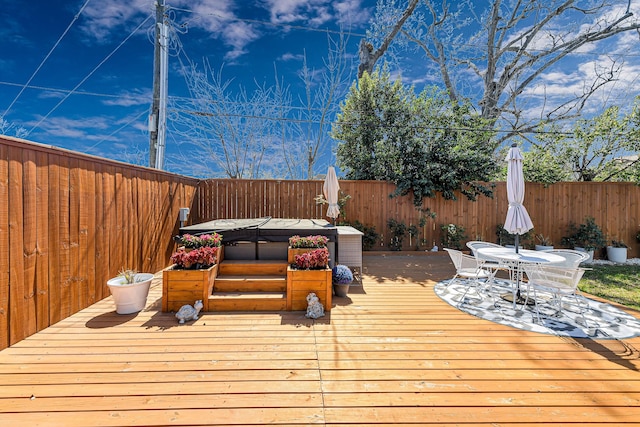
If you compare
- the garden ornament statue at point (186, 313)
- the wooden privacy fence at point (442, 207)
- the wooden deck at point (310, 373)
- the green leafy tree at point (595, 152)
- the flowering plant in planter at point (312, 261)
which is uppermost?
the green leafy tree at point (595, 152)

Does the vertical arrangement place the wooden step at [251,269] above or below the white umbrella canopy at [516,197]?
below

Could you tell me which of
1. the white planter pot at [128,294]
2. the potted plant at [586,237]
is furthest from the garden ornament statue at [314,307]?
the potted plant at [586,237]

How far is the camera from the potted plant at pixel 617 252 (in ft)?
22.3

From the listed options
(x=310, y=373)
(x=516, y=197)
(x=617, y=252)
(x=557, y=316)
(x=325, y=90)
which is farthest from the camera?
(x=325, y=90)

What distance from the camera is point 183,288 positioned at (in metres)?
3.27

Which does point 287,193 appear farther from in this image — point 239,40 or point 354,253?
point 239,40

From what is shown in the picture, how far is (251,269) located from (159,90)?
478 cm

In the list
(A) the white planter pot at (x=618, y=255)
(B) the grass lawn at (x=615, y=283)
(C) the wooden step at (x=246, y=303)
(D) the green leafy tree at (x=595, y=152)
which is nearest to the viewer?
(C) the wooden step at (x=246, y=303)

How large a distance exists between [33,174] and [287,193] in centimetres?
502

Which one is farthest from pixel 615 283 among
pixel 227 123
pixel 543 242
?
pixel 227 123

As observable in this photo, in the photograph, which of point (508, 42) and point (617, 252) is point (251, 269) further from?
point (508, 42)

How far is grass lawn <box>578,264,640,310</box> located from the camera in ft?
13.2

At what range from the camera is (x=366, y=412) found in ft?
5.64

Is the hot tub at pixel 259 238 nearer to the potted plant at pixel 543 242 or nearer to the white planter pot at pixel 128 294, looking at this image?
the white planter pot at pixel 128 294
